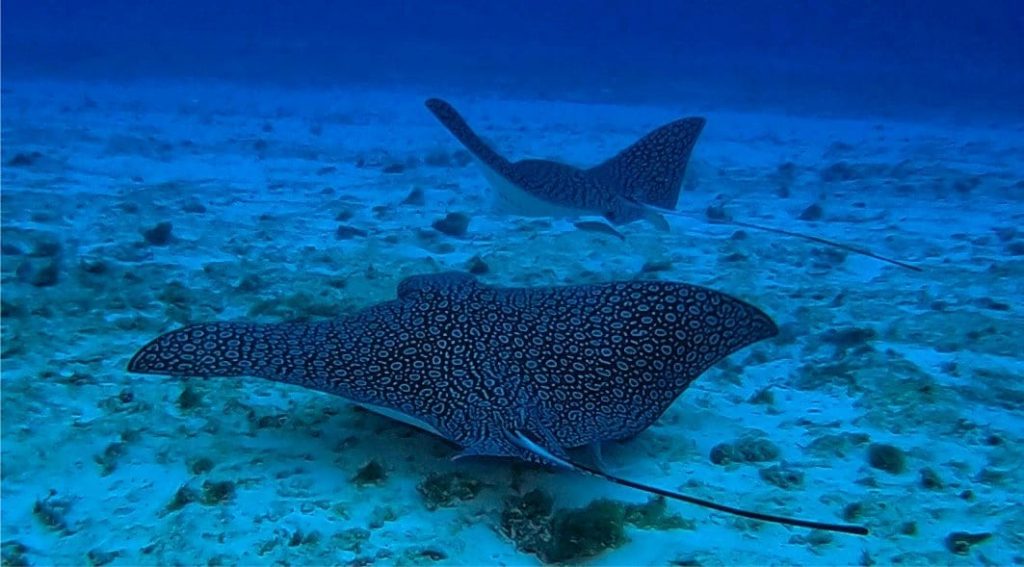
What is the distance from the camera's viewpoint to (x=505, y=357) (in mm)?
4156

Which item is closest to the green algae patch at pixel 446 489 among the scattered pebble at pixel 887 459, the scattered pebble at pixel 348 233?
the scattered pebble at pixel 887 459

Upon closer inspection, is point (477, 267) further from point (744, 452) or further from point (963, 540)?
point (963, 540)

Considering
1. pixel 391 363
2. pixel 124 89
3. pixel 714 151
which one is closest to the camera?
pixel 391 363

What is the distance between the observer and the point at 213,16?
5694cm

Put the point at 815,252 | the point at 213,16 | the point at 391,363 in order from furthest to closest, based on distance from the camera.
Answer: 1. the point at 213,16
2. the point at 815,252
3. the point at 391,363

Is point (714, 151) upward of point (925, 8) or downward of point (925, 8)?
downward

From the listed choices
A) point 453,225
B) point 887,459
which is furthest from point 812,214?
point 887,459

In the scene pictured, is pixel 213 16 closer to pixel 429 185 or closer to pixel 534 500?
pixel 429 185

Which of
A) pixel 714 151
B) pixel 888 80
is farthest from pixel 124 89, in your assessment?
pixel 888 80

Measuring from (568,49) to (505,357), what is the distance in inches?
1805

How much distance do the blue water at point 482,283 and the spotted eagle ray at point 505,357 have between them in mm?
368

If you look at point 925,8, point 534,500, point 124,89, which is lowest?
point 534,500

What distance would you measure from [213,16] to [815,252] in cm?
5909

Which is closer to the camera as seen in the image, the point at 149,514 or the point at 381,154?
the point at 149,514
